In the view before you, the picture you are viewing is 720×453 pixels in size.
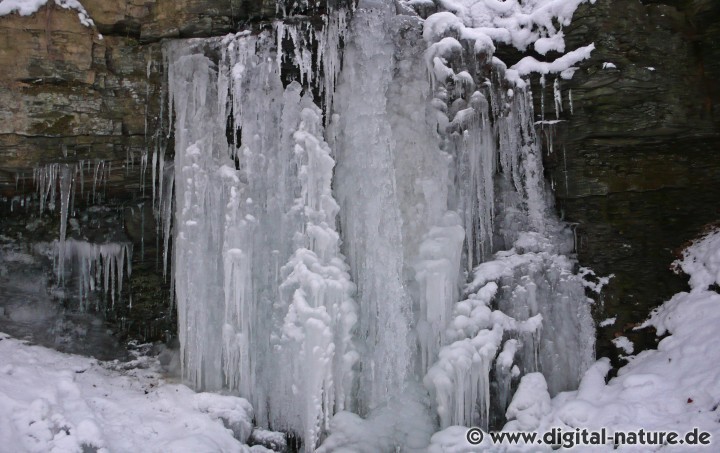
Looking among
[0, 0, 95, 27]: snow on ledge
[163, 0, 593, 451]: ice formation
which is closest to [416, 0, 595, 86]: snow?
[163, 0, 593, 451]: ice formation

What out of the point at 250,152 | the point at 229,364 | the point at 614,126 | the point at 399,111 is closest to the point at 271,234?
the point at 250,152

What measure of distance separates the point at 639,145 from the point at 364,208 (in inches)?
145

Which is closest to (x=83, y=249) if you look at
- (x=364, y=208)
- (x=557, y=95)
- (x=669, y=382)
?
(x=364, y=208)

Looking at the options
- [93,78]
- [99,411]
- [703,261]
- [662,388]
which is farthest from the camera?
[703,261]

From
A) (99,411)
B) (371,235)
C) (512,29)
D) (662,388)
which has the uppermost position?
(512,29)

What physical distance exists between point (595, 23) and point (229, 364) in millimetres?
6267

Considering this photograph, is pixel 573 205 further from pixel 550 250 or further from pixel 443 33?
pixel 443 33

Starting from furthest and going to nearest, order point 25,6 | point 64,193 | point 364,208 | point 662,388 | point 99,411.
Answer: point 64,193
point 364,208
point 25,6
point 662,388
point 99,411

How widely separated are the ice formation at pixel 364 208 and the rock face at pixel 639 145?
0.40m

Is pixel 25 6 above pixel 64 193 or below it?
above

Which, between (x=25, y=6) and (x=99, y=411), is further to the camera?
(x=25, y=6)

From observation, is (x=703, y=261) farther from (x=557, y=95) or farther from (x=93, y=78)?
(x=93, y=78)

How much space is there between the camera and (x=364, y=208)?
8141mm

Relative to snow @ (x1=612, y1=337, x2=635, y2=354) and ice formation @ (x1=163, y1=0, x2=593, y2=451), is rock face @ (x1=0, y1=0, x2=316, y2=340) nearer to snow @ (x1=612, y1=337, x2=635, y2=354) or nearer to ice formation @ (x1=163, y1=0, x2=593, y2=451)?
ice formation @ (x1=163, y1=0, x2=593, y2=451)
